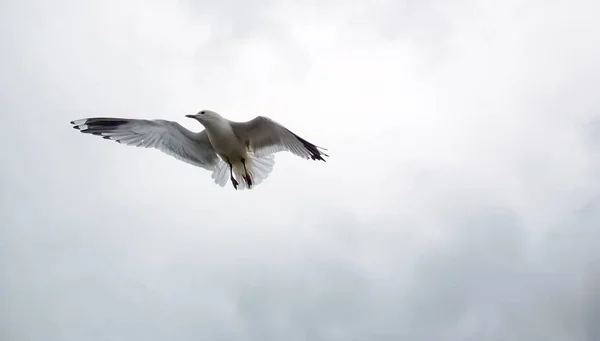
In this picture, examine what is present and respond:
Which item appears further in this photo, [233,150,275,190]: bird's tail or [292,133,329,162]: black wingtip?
[233,150,275,190]: bird's tail

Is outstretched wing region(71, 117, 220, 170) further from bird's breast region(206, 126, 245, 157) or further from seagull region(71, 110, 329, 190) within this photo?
bird's breast region(206, 126, 245, 157)

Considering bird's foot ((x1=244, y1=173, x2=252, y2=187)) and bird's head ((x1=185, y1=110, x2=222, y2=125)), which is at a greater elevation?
bird's head ((x1=185, y1=110, x2=222, y2=125))

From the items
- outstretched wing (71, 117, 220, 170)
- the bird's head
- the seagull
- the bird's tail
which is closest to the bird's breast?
the seagull

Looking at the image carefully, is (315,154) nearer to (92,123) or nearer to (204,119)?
(204,119)

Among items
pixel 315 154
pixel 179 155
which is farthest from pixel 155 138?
pixel 315 154

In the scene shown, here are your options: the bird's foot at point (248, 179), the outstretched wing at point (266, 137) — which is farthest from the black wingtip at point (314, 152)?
the bird's foot at point (248, 179)

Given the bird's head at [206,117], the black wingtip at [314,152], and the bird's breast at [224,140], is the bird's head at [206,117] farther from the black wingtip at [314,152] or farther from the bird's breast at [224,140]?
the black wingtip at [314,152]
